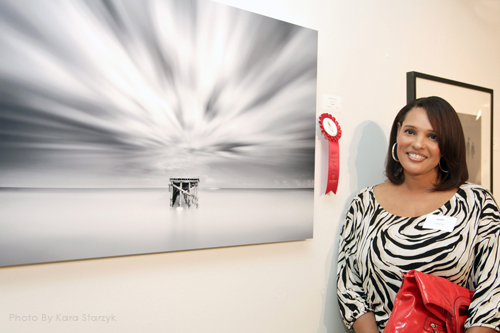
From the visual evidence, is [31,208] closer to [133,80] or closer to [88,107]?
[88,107]

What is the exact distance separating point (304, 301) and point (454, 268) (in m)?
0.56

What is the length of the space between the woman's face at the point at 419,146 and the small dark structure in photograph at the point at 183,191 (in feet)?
2.75

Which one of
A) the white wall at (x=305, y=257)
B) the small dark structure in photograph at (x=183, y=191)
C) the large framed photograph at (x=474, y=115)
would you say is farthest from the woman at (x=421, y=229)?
the small dark structure in photograph at (x=183, y=191)

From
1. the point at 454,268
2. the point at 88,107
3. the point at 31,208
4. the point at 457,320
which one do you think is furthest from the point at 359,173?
the point at 31,208

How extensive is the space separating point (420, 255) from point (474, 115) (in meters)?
1.15

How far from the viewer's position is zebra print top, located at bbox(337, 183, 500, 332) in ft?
3.42

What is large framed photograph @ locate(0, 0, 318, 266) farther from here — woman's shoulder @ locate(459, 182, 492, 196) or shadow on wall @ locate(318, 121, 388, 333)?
woman's shoulder @ locate(459, 182, 492, 196)

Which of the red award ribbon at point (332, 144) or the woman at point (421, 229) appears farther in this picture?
the red award ribbon at point (332, 144)

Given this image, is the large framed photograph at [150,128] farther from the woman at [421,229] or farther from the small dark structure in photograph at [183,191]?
the woman at [421,229]

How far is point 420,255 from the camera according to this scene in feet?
3.58

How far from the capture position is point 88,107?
0.87 metres

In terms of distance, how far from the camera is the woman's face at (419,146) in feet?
Answer: 3.92

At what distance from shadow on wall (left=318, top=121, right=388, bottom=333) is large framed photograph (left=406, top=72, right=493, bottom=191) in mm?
407

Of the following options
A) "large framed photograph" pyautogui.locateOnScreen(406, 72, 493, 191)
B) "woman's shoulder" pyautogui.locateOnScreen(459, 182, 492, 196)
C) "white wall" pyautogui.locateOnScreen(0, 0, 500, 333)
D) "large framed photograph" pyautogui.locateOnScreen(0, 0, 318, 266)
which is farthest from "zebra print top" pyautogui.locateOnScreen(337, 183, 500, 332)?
"large framed photograph" pyautogui.locateOnScreen(406, 72, 493, 191)
